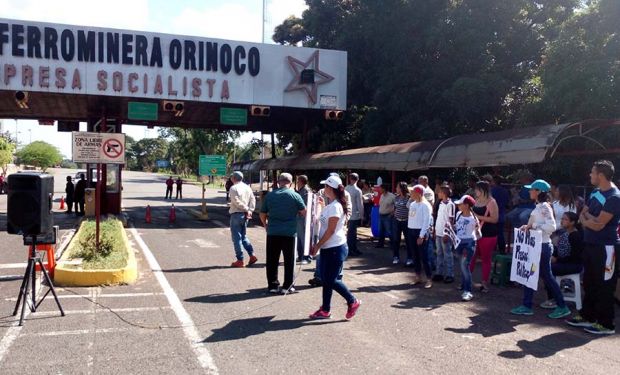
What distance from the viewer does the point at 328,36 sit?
2930 centimetres

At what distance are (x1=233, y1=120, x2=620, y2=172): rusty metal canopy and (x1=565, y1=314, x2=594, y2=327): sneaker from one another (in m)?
4.73

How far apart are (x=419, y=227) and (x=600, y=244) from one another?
10.5 feet

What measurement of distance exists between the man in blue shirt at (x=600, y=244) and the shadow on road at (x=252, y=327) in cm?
315

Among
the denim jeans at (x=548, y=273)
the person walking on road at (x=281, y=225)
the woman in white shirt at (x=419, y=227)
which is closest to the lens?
the denim jeans at (x=548, y=273)

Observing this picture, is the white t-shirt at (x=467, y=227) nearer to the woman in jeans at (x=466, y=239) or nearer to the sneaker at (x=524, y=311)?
the woman in jeans at (x=466, y=239)

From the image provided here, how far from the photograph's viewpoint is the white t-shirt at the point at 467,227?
827cm

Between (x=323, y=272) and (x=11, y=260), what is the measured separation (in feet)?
25.4

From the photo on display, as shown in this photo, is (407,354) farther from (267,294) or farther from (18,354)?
(18,354)

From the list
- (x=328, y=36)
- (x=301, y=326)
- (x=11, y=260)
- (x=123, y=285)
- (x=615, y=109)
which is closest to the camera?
(x=301, y=326)

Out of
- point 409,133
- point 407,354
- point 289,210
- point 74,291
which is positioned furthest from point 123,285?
point 409,133

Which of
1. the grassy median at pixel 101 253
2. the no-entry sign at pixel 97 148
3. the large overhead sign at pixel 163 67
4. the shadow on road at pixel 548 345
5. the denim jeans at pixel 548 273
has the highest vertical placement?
the large overhead sign at pixel 163 67

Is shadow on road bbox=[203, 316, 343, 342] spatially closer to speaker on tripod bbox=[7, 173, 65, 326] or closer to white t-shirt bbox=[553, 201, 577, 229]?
speaker on tripod bbox=[7, 173, 65, 326]

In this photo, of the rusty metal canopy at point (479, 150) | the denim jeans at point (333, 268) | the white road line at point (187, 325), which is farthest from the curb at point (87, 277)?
the rusty metal canopy at point (479, 150)

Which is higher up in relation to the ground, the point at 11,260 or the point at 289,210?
the point at 289,210
